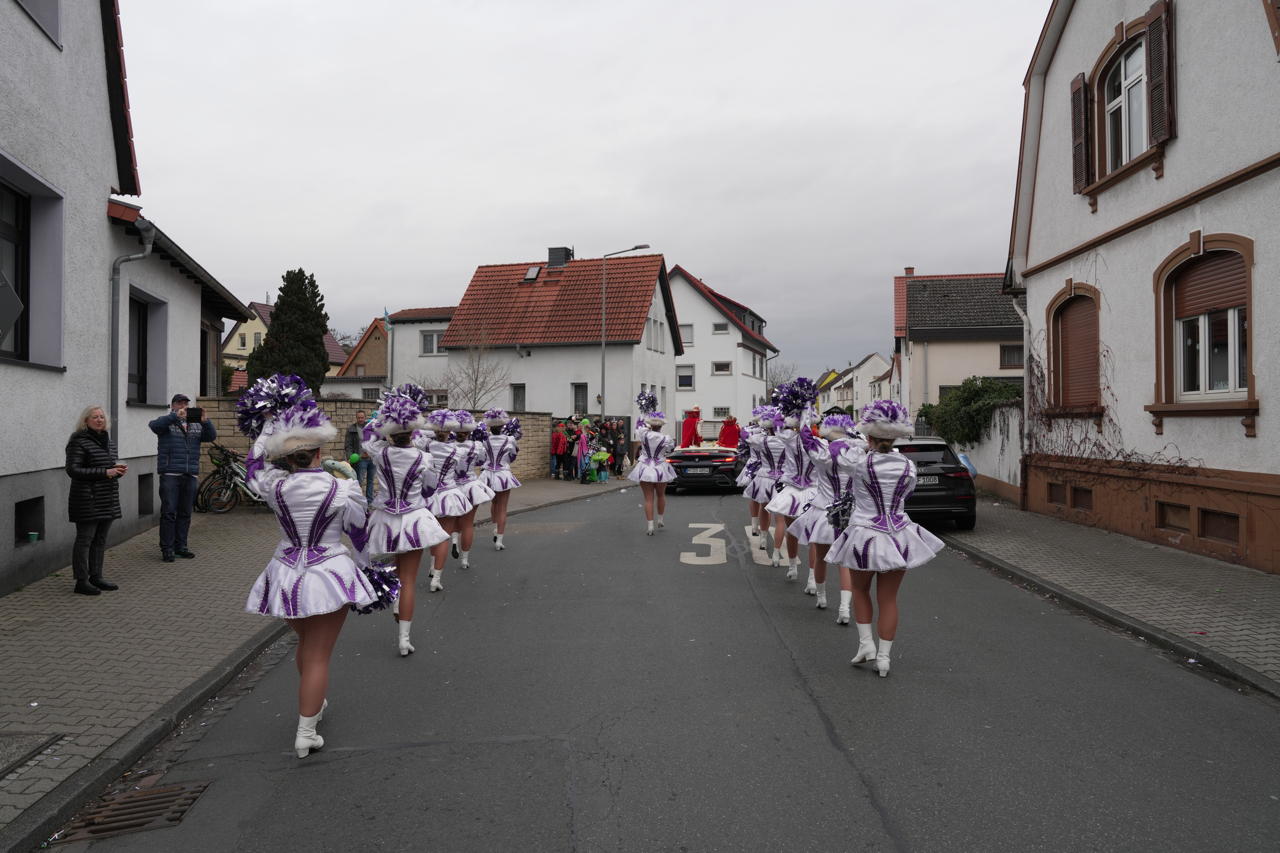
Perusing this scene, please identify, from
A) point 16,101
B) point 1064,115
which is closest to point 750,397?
point 1064,115

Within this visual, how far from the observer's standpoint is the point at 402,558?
21.9 ft

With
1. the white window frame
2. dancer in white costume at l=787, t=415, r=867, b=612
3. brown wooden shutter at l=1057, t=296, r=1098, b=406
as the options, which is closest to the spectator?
dancer in white costume at l=787, t=415, r=867, b=612

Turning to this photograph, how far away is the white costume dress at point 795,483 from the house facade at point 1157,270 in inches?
191

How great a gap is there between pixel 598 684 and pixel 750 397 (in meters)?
55.6

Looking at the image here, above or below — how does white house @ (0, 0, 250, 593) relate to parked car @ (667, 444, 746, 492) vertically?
above

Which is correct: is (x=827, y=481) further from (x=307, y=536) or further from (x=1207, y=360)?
(x=1207, y=360)

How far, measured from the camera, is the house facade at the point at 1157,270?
32.4 ft

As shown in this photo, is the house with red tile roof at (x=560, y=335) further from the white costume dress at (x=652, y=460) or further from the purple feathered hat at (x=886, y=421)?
the purple feathered hat at (x=886, y=421)

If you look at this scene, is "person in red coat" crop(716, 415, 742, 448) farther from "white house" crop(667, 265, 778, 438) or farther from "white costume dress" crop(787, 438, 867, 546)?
"white house" crop(667, 265, 778, 438)

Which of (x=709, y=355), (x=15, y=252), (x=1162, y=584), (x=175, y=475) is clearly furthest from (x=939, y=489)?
(x=709, y=355)

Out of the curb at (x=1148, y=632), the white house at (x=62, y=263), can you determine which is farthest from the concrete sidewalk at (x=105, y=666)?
the curb at (x=1148, y=632)

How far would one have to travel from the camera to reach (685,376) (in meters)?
59.4

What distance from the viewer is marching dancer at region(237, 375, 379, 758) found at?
15.0ft

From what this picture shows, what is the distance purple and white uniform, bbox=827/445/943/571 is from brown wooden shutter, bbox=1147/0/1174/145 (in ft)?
27.3
